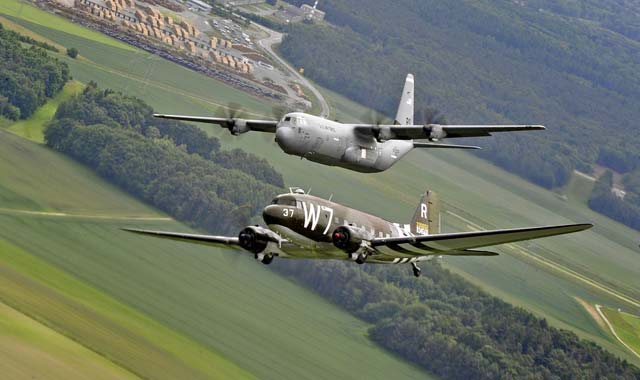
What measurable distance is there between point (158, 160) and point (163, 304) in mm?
26485

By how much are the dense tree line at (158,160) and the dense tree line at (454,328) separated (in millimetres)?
11058

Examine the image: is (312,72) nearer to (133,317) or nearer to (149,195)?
(149,195)

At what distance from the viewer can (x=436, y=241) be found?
154 feet

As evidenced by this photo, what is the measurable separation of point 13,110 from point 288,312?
3783 cm

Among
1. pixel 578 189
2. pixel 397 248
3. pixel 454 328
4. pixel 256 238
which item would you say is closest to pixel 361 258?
pixel 397 248

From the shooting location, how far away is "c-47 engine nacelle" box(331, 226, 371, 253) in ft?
155

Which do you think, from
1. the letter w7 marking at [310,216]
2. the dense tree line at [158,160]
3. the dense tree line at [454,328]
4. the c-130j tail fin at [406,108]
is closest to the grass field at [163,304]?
the dense tree line at [454,328]

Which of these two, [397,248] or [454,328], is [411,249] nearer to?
[397,248]

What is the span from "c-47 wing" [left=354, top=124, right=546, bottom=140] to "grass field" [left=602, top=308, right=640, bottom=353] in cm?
5293

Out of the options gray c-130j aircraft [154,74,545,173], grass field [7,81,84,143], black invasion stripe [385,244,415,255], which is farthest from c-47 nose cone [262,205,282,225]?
grass field [7,81,84,143]

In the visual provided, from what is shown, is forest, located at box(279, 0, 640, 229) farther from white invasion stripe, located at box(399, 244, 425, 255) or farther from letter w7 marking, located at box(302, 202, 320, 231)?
letter w7 marking, located at box(302, 202, 320, 231)

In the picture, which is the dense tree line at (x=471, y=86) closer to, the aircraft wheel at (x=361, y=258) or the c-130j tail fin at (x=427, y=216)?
the c-130j tail fin at (x=427, y=216)

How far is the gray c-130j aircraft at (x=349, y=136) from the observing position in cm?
5556

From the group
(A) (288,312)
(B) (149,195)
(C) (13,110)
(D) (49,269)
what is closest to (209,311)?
(A) (288,312)
